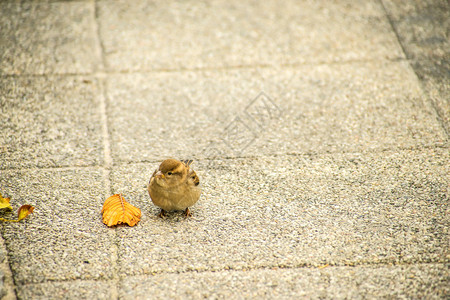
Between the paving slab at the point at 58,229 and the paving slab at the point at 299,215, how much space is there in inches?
7.8

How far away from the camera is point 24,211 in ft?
13.0

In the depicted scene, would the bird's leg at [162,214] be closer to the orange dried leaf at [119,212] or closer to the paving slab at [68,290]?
the orange dried leaf at [119,212]

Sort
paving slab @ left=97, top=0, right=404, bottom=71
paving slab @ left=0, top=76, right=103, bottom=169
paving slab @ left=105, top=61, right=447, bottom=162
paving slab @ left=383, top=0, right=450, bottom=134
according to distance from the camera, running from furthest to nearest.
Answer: paving slab @ left=97, top=0, right=404, bottom=71
paving slab @ left=383, top=0, right=450, bottom=134
paving slab @ left=105, top=61, right=447, bottom=162
paving slab @ left=0, top=76, right=103, bottom=169

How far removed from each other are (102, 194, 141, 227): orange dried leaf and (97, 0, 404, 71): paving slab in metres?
2.43

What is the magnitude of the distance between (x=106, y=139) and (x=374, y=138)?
2.86m

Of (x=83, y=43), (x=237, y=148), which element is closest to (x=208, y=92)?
(x=237, y=148)

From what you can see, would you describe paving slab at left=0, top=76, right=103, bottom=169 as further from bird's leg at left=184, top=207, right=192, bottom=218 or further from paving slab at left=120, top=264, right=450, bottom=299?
paving slab at left=120, top=264, right=450, bottom=299

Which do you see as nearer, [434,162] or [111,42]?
[434,162]

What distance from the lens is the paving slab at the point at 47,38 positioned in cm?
588

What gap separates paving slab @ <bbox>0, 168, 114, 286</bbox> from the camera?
11.5ft

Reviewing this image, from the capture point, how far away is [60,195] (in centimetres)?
424

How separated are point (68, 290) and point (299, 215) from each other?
6.52 ft

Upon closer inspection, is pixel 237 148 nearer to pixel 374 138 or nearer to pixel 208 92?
pixel 208 92

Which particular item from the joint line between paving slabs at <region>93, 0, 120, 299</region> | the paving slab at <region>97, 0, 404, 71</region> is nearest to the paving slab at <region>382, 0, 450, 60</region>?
the paving slab at <region>97, 0, 404, 71</region>
